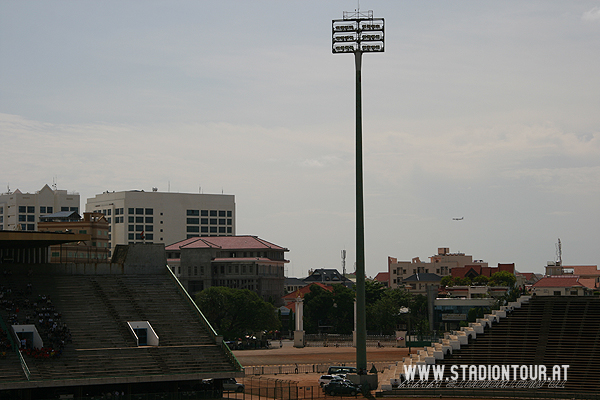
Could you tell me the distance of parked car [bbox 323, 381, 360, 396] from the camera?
51.6m

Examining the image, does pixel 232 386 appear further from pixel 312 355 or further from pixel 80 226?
pixel 80 226

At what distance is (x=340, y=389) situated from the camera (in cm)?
5159

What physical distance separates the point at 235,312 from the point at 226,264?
29756 millimetres

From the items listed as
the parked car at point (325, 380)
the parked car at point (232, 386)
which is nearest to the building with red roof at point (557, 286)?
the parked car at point (325, 380)

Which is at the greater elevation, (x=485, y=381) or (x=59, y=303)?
(x=59, y=303)

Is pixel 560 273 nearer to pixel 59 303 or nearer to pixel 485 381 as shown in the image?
pixel 485 381

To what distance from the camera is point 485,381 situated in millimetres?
51531

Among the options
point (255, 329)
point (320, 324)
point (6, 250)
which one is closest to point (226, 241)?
point (320, 324)

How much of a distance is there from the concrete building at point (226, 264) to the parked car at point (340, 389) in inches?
3393

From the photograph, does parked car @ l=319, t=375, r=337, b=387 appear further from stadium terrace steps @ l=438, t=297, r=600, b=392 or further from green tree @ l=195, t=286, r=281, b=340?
green tree @ l=195, t=286, r=281, b=340

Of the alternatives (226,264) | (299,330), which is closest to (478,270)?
(226,264)

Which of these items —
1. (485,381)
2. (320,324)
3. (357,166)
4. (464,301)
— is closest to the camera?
(485,381)

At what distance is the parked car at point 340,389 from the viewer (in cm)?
5156

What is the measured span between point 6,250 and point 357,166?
30927 mm
